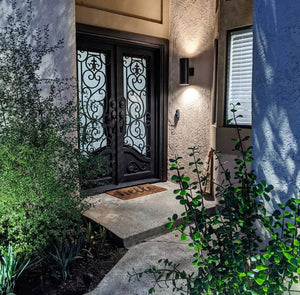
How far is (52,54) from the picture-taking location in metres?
3.66

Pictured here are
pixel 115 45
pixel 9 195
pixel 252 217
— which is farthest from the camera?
pixel 115 45

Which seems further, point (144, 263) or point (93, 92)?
point (93, 92)

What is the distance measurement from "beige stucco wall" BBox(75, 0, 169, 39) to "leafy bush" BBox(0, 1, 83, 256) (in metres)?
1.41

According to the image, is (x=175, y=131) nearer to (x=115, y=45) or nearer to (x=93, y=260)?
(x=115, y=45)

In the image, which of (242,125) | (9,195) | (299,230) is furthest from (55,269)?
(242,125)

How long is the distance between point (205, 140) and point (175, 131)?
0.68m

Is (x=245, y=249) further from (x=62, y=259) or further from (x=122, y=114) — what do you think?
(x=122, y=114)

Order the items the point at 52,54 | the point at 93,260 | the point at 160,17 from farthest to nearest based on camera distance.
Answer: the point at 160,17 → the point at 52,54 → the point at 93,260

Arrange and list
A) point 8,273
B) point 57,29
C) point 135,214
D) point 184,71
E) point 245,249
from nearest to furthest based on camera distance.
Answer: point 245,249 < point 8,273 < point 57,29 < point 135,214 < point 184,71

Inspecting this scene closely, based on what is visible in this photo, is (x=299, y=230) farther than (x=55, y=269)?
No

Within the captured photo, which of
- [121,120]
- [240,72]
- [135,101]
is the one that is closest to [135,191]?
[121,120]

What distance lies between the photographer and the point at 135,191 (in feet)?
16.6

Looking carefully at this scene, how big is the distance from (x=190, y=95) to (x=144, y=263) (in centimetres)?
307

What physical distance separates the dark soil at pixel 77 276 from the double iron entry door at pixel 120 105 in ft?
5.26
